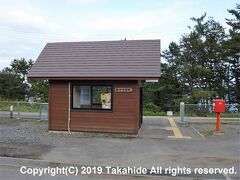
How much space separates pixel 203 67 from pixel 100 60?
2317 cm

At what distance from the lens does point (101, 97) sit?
44.1ft

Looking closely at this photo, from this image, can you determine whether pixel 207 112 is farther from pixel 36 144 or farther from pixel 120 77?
pixel 36 144

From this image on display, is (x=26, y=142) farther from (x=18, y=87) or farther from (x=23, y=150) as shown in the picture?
(x=18, y=87)

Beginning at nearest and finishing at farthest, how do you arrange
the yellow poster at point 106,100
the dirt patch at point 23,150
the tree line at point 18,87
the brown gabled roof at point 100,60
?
1. the dirt patch at point 23,150
2. the brown gabled roof at point 100,60
3. the yellow poster at point 106,100
4. the tree line at point 18,87

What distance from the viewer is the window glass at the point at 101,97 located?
43.9ft

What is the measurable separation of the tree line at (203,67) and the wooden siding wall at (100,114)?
21.8 metres

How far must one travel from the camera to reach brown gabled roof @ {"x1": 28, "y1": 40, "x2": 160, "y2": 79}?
42.0ft

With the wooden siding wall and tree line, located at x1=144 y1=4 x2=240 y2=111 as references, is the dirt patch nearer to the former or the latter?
the wooden siding wall

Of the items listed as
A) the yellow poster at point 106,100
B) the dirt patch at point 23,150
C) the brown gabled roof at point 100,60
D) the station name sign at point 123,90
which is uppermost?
the brown gabled roof at point 100,60

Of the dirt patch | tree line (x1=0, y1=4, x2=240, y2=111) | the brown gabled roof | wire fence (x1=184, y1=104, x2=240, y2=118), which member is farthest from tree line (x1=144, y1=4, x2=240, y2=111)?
the dirt patch

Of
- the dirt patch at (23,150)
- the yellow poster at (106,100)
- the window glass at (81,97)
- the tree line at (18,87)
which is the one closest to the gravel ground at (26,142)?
the dirt patch at (23,150)

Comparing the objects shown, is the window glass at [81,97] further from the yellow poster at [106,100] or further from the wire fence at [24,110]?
the wire fence at [24,110]

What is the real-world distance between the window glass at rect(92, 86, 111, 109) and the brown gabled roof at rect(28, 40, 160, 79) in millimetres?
838

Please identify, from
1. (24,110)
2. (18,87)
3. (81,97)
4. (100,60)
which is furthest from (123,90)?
(18,87)
